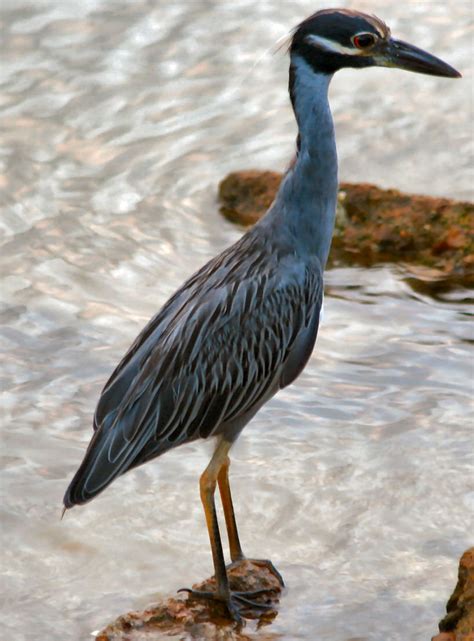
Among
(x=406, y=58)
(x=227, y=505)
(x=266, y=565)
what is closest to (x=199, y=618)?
(x=266, y=565)

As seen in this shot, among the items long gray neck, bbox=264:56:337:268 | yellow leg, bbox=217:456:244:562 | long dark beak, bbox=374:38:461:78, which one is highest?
long dark beak, bbox=374:38:461:78

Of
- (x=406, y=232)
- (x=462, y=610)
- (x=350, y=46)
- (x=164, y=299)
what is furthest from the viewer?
(x=406, y=232)

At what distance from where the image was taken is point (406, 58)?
23.4 ft

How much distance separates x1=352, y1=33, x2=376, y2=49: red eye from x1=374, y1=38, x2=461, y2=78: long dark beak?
80 millimetres

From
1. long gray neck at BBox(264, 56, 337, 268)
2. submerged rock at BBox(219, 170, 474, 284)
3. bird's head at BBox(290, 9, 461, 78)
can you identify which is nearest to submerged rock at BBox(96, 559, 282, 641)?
long gray neck at BBox(264, 56, 337, 268)

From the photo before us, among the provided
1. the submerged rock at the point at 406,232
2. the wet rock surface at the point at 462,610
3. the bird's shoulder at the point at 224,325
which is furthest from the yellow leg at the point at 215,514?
the submerged rock at the point at 406,232

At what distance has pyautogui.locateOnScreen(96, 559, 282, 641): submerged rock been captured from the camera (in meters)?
6.40

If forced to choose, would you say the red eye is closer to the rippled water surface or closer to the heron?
the heron

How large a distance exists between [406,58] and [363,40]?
26 centimetres

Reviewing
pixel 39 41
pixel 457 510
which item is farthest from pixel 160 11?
pixel 457 510

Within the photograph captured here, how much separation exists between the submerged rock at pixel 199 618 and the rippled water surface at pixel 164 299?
125mm

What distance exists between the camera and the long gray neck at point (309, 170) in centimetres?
701

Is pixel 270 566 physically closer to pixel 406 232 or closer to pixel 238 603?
pixel 238 603

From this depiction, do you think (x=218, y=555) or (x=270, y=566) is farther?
(x=270, y=566)
